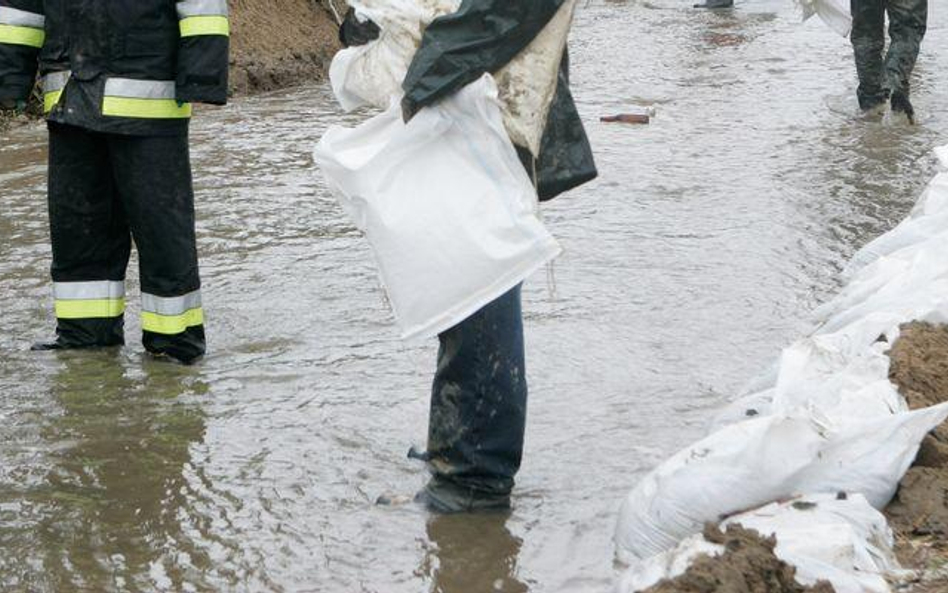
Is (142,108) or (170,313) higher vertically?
(142,108)

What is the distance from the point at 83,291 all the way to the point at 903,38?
6262 millimetres

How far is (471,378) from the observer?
4262 mm

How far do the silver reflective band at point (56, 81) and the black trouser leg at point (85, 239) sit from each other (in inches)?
5.6

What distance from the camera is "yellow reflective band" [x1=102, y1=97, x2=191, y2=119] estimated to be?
18.1 ft

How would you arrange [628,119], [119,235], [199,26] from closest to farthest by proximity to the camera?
1. [199,26]
2. [119,235]
3. [628,119]

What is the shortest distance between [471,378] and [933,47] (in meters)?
10.4

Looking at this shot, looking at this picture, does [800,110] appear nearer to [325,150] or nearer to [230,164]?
[230,164]

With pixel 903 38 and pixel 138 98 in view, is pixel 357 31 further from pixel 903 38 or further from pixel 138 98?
pixel 903 38

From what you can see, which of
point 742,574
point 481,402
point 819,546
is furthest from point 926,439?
point 481,402

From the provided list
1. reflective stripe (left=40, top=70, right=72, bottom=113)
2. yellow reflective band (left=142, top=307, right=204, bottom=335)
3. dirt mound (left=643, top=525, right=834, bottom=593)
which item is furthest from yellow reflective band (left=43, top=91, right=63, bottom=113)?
dirt mound (left=643, top=525, right=834, bottom=593)

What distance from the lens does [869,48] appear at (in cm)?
1045

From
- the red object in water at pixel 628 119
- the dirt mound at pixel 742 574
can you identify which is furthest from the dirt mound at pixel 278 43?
the dirt mound at pixel 742 574

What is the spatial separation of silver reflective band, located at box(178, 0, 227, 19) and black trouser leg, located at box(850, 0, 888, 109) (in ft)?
19.5

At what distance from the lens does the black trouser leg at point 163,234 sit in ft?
18.5
